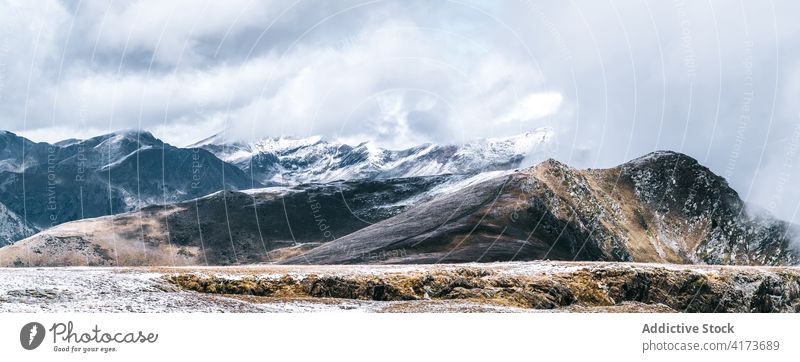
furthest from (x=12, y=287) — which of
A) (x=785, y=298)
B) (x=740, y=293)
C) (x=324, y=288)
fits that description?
(x=785, y=298)

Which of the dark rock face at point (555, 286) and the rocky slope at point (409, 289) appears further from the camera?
the dark rock face at point (555, 286)

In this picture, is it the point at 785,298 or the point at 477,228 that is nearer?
the point at 785,298

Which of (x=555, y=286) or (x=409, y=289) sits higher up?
(x=409, y=289)

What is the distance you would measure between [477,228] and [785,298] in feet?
328

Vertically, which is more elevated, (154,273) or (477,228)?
(477,228)

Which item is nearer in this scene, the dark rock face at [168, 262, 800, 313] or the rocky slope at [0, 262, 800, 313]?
the rocky slope at [0, 262, 800, 313]

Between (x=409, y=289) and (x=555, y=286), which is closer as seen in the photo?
(x=409, y=289)

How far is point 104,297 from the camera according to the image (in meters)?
52.2

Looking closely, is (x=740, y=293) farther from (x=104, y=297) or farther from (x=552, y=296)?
(x=104, y=297)

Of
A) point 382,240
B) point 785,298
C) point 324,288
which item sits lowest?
point 785,298

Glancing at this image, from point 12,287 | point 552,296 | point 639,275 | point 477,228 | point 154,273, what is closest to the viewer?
point 12,287
